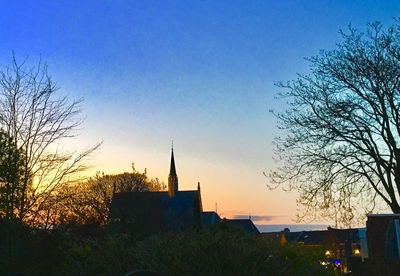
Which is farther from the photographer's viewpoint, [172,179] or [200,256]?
[172,179]

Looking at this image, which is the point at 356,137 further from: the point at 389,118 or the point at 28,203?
the point at 28,203

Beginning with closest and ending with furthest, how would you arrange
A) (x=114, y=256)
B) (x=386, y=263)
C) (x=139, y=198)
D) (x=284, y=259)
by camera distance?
(x=284, y=259) → (x=114, y=256) → (x=386, y=263) → (x=139, y=198)

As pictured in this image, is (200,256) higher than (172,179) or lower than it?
lower

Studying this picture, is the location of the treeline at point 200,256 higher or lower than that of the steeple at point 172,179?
lower

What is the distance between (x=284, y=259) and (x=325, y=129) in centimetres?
1590

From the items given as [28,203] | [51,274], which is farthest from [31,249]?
[28,203]

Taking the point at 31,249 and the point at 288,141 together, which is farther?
the point at 288,141

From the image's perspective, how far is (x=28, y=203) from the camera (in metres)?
22.5

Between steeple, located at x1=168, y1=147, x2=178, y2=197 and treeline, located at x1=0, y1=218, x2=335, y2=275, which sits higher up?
steeple, located at x1=168, y1=147, x2=178, y2=197

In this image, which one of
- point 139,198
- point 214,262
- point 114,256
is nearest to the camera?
point 214,262

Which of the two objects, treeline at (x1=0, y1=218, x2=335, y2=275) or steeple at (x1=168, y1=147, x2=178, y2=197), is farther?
steeple at (x1=168, y1=147, x2=178, y2=197)

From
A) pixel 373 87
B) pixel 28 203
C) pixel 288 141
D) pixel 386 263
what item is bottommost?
pixel 386 263

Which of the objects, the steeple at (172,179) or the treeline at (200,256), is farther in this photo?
the steeple at (172,179)

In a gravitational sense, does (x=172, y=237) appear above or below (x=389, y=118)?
below
